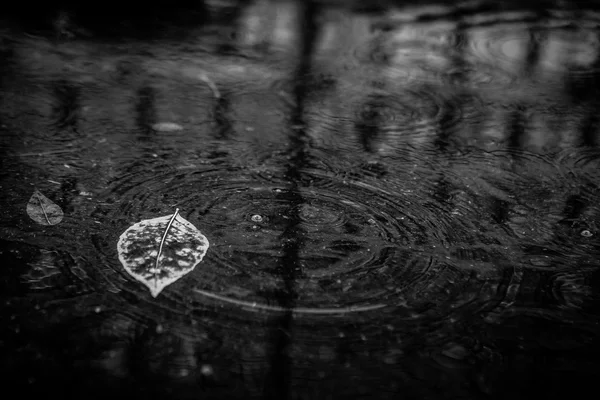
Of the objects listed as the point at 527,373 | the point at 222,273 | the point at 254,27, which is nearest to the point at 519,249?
the point at 527,373

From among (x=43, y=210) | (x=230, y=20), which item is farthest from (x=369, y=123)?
(x=230, y=20)

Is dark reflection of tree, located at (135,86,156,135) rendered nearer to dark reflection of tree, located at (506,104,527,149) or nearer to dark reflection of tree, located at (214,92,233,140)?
dark reflection of tree, located at (214,92,233,140)

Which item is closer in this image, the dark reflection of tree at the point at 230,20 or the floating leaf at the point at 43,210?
the floating leaf at the point at 43,210

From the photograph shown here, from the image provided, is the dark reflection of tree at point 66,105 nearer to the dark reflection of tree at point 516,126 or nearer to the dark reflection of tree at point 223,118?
the dark reflection of tree at point 223,118

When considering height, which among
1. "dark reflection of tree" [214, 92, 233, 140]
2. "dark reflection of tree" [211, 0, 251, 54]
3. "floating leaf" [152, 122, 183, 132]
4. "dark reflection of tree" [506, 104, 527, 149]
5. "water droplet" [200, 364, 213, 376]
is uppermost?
"dark reflection of tree" [211, 0, 251, 54]

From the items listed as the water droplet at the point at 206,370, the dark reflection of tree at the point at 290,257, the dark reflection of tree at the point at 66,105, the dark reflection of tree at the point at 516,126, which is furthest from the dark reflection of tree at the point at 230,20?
the water droplet at the point at 206,370

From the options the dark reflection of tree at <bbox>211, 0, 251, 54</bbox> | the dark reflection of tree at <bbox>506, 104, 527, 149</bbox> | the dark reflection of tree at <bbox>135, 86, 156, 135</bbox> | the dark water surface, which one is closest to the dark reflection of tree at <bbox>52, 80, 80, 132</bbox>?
the dark water surface
